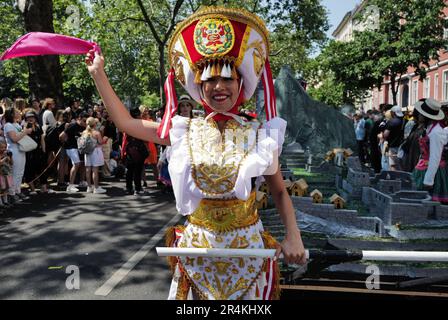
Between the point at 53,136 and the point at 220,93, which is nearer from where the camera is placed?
the point at 220,93

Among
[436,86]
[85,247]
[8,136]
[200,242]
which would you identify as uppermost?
[436,86]

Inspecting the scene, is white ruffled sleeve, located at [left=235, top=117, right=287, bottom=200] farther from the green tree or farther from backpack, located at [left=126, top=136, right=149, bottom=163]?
the green tree

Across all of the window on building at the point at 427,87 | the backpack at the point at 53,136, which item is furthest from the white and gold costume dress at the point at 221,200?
the window on building at the point at 427,87

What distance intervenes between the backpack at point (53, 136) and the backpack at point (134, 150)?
1510mm

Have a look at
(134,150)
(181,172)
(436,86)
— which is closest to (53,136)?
(134,150)

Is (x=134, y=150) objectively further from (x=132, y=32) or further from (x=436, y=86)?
(x=436, y=86)

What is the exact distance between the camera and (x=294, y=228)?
84.0 inches

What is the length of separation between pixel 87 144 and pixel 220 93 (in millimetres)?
7773

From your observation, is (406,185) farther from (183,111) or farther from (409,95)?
(409,95)

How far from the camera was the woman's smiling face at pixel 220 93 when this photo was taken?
2085mm

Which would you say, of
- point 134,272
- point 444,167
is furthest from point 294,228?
point 444,167

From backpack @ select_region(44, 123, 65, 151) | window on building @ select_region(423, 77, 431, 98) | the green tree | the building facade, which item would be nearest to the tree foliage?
the green tree

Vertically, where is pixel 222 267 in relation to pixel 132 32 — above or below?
below

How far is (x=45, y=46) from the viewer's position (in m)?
2.13
